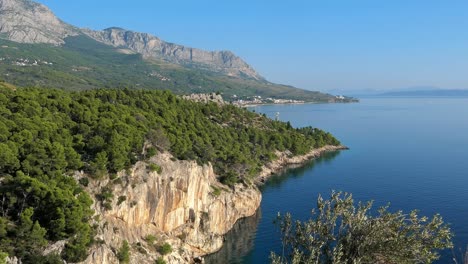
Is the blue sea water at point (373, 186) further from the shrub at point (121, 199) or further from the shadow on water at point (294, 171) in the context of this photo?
the shrub at point (121, 199)

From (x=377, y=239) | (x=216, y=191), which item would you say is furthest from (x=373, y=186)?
(x=377, y=239)

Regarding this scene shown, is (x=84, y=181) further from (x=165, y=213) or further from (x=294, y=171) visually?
(x=294, y=171)

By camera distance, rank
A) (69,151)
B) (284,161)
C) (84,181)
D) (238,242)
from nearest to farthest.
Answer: (84,181)
(69,151)
(238,242)
(284,161)

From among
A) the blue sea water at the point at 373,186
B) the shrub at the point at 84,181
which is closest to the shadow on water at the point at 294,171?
the blue sea water at the point at 373,186

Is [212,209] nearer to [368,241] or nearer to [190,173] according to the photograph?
[190,173]

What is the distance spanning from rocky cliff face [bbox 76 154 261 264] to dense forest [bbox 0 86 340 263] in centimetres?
237

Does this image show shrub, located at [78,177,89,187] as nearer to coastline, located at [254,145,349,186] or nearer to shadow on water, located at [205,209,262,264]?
shadow on water, located at [205,209,262,264]

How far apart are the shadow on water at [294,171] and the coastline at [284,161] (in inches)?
68.7

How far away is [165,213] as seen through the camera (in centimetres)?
6288

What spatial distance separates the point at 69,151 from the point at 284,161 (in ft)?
309

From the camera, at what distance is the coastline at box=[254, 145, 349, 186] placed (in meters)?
119

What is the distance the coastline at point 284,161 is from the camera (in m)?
119

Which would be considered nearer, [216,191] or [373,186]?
[216,191]

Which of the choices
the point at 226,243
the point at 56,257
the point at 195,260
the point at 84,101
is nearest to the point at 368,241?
the point at 56,257
